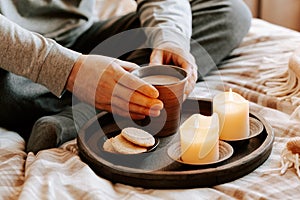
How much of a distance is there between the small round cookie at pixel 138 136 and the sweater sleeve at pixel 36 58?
0.16 metres

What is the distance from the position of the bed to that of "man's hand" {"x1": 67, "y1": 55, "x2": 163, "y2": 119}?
0.36ft

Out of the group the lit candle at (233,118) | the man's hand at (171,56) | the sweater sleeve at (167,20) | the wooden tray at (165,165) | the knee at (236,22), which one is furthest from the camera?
the knee at (236,22)

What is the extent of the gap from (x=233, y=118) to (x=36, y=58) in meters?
0.37

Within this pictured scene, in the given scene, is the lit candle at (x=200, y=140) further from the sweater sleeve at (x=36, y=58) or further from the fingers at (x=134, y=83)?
the sweater sleeve at (x=36, y=58)

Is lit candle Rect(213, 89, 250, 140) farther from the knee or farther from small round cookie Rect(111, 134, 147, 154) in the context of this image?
the knee

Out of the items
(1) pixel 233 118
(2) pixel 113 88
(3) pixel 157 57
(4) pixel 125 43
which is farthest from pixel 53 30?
(1) pixel 233 118

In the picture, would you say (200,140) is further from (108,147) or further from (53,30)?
(53,30)

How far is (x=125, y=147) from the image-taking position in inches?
36.4

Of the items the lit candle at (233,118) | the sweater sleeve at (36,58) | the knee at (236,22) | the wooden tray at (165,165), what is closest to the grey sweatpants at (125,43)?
the knee at (236,22)

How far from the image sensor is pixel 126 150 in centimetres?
92

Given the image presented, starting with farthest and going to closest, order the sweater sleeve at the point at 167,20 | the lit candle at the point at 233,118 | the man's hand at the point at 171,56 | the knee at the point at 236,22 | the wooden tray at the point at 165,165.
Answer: the knee at the point at 236,22 → the sweater sleeve at the point at 167,20 → the man's hand at the point at 171,56 → the lit candle at the point at 233,118 → the wooden tray at the point at 165,165

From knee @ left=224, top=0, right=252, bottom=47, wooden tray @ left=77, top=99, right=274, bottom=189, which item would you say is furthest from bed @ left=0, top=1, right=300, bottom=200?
knee @ left=224, top=0, right=252, bottom=47

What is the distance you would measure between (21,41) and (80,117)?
0.19 metres

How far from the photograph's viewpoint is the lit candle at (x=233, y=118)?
3.19ft
